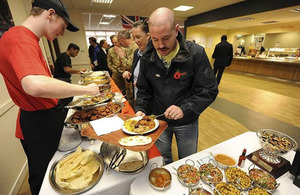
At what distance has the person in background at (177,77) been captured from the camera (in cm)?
108

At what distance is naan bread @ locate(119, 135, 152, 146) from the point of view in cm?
82

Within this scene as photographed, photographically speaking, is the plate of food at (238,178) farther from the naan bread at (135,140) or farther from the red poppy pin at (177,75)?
the red poppy pin at (177,75)

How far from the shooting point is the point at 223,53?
5.59 m

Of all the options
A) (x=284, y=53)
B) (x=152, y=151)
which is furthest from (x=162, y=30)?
(x=284, y=53)

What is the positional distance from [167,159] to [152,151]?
527 millimetres

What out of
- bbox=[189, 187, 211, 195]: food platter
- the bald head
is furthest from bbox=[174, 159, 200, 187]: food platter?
the bald head

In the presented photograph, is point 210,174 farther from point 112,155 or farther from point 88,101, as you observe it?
point 88,101

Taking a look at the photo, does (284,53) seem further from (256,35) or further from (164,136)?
(164,136)

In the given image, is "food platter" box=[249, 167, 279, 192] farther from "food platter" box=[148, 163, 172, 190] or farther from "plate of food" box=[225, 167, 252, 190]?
"food platter" box=[148, 163, 172, 190]

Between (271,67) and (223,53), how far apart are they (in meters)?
4.20

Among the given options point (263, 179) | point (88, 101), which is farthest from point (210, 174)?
point (88, 101)

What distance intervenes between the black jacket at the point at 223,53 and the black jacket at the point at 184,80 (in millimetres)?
5168

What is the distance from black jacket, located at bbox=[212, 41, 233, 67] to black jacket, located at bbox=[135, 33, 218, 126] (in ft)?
17.0

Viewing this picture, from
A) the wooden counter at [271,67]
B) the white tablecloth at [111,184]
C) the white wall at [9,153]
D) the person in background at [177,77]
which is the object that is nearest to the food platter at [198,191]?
the white tablecloth at [111,184]
